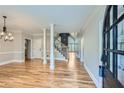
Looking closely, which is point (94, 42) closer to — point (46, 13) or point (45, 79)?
point (46, 13)

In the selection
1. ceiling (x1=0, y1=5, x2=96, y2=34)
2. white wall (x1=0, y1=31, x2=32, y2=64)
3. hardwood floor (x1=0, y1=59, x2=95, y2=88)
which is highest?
ceiling (x1=0, y1=5, x2=96, y2=34)

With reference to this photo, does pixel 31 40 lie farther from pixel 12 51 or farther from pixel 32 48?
pixel 12 51

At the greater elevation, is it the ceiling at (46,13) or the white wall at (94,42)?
the ceiling at (46,13)

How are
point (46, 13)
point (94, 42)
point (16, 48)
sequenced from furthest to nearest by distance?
point (16, 48) → point (46, 13) → point (94, 42)

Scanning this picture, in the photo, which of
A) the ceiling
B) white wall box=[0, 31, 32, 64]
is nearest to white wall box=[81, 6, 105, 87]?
the ceiling

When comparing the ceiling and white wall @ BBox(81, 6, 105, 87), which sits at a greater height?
the ceiling

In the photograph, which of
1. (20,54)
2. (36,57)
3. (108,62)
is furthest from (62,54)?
(108,62)

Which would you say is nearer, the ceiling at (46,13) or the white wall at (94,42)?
the white wall at (94,42)

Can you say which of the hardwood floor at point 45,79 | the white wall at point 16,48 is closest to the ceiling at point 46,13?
the hardwood floor at point 45,79

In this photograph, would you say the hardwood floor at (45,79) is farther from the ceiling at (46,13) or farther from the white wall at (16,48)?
the white wall at (16,48)

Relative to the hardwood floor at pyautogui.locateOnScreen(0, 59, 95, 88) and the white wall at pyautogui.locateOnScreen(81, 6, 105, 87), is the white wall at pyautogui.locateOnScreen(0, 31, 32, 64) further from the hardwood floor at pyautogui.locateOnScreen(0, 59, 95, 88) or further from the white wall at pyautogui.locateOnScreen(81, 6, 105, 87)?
the white wall at pyautogui.locateOnScreen(81, 6, 105, 87)

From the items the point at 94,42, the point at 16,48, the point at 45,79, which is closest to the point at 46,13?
the point at 94,42

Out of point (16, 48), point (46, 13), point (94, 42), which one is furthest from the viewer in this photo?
point (16, 48)
